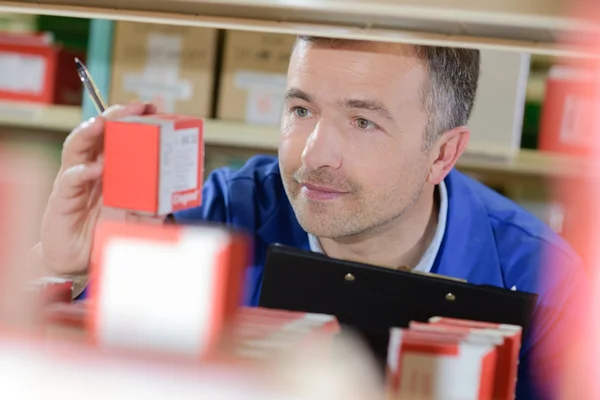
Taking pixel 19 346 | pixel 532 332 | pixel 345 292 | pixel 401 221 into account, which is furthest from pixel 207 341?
pixel 401 221

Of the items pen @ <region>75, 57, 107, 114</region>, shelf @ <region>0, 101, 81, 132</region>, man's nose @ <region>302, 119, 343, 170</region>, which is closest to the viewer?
pen @ <region>75, 57, 107, 114</region>

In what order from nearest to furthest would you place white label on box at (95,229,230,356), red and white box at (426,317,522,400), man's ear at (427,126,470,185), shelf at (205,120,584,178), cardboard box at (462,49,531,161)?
white label on box at (95,229,230,356) < red and white box at (426,317,522,400) < man's ear at (427,126,470,185) < cardboard box at (462,49,531,161) < shelf at (205,120,584,178)

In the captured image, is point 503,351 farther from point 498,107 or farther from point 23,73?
point 23,73

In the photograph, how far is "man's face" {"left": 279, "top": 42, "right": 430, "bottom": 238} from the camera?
1144mm

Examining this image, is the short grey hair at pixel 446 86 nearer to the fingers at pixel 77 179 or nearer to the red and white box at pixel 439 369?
the fingers at pixel 77 179

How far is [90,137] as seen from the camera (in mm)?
757

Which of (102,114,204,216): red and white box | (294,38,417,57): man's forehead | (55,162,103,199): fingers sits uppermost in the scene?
(294,38,417,57): man's forehead

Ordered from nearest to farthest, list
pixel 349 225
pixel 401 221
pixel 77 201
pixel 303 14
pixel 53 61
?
pixel 303 14 < pixel 77 201 < pixel 349 225 < pixel 401 221 < pixel 53 61

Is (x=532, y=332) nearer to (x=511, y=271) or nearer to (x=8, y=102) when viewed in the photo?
(x=511, y=271)

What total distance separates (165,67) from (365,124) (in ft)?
4.35

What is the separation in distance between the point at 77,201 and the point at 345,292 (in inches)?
11.6

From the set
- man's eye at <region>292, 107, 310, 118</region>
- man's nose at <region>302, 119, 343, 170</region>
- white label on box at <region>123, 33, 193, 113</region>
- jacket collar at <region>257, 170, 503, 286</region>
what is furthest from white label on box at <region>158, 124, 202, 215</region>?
white label on box at <region>123, 33, 193, 113</region>

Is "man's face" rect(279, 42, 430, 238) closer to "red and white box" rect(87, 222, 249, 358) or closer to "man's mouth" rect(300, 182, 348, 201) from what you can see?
"man's mouth" rect(300, 182, 348, 201)

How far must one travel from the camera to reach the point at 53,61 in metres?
2.53
